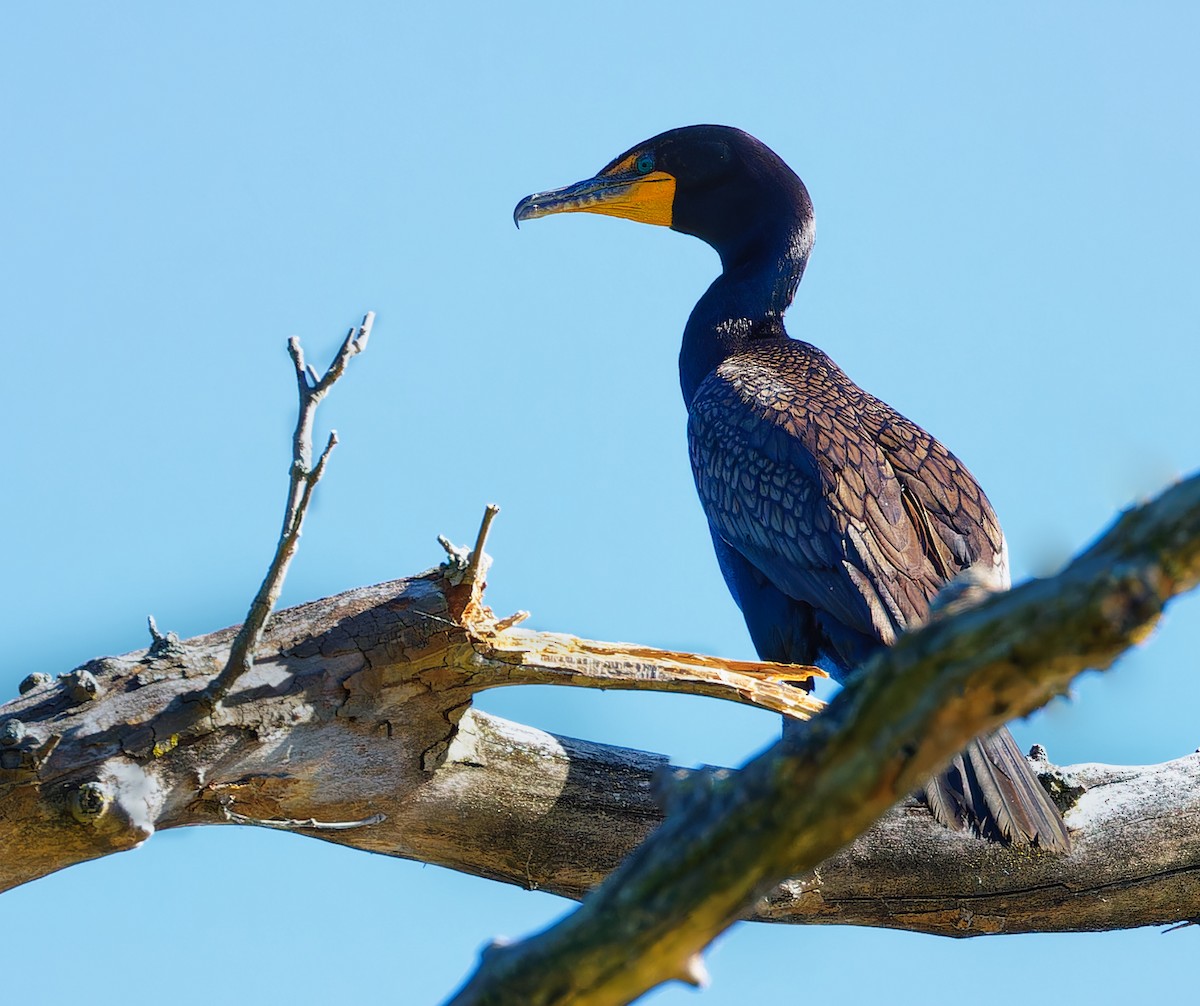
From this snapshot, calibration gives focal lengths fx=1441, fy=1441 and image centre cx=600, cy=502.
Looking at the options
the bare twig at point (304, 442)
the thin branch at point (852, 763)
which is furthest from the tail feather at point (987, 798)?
the thin branch at point (852, 763)

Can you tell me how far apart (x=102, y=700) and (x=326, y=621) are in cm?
60

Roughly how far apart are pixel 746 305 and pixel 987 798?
3142mm

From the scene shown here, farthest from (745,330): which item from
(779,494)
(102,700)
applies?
(102,700)

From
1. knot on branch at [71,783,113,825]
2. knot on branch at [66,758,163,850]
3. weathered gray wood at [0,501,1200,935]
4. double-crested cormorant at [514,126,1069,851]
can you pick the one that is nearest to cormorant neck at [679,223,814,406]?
double-crested cormorant at [514,126,1069,851]

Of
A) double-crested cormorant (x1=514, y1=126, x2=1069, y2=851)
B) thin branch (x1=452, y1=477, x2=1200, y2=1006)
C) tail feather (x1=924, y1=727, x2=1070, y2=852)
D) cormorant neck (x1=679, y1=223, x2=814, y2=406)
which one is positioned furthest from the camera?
cormorant neck (x1=679, y1=223, x2=814, y2=406)

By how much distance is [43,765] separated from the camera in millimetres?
3561

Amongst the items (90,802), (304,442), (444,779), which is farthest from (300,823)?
(304,442)

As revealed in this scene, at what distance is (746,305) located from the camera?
6.75 metres

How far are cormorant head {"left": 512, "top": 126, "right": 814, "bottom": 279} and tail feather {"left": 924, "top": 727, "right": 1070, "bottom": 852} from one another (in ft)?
10.5

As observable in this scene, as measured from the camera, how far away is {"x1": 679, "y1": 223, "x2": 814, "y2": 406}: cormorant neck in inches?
263

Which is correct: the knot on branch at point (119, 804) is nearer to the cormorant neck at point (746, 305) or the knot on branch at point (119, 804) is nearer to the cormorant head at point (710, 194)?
the cormorant neck at point (746, 305)

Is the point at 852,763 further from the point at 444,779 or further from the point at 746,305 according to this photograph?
the point at 746,305

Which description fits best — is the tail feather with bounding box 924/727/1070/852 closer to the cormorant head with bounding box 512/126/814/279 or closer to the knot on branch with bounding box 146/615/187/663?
the knot on branch with bounding box 146/615/187/663

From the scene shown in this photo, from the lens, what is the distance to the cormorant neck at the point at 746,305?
6691 mm
